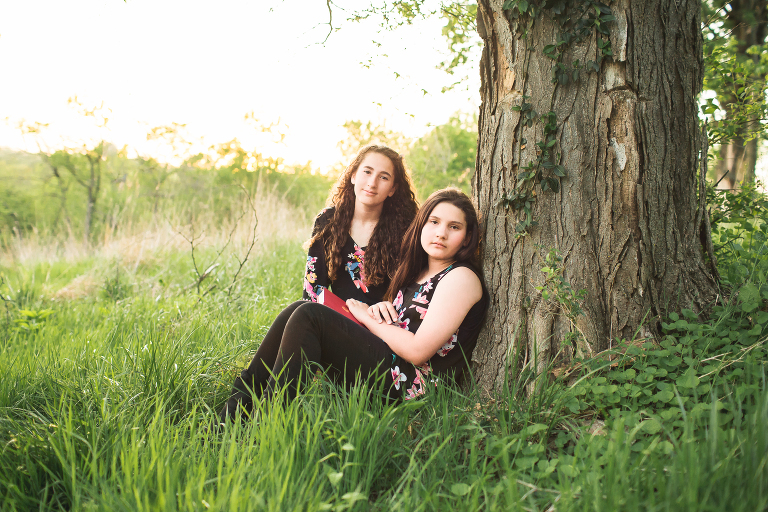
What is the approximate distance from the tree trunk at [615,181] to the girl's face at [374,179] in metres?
1.17

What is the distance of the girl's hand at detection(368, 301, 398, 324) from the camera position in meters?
2.46

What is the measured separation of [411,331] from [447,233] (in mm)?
533

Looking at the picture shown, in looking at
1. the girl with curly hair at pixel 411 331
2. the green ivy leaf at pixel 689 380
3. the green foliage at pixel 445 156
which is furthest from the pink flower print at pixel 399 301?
the green foliage at pixel 445 156

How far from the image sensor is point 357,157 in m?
3.32

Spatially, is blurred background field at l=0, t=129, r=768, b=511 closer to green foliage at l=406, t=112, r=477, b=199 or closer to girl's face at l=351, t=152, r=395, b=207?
girl's face at l=351, t=152, r=395, b=207

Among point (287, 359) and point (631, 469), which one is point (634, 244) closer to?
point (631, 469)

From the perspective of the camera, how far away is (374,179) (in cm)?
313

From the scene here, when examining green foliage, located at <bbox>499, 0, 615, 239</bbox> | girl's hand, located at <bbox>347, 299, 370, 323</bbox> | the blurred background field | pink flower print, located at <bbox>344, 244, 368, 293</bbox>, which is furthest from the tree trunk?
pink flower print, located at <bbox>344, 244, 368, 293</bbox>

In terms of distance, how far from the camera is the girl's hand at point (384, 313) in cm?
Result: 246

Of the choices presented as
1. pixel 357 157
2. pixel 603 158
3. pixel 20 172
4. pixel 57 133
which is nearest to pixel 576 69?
pixel 603 158

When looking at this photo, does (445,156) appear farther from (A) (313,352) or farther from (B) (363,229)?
(A) (313,352)

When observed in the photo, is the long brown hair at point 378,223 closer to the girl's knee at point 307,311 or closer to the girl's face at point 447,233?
the girl's face at point 447,233

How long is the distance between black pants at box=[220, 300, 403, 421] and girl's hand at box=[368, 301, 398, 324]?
21 cm

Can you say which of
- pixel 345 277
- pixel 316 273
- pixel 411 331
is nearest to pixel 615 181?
pixel 411 331
